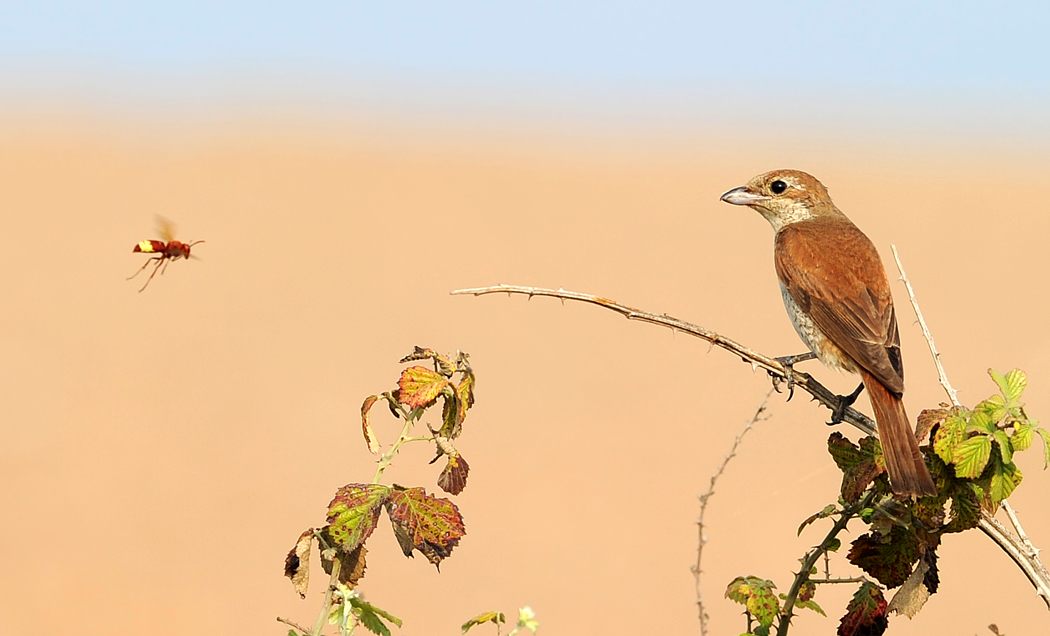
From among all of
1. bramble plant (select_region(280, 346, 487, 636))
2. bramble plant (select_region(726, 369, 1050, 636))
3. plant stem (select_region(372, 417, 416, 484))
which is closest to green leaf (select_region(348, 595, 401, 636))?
bramble plant (select_region(280, 346, 487, 636))

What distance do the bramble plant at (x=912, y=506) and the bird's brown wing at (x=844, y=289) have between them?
156 cm

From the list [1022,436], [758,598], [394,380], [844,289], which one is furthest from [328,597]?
[394,380]

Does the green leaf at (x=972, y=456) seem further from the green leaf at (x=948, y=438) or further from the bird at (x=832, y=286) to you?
the bird at (x=832, y=286)

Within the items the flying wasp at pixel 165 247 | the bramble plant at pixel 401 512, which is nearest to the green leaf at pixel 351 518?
the bramble plant at pixel 401 512

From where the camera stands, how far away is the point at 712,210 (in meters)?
33.8

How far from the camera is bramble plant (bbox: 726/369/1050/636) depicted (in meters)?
2.12

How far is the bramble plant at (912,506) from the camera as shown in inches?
83.5

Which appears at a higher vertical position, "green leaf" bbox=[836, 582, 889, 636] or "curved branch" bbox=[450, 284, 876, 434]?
"curved branch" bbox=[450, 284, 876, 434]

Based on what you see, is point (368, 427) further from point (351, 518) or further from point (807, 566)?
point (807, 566)

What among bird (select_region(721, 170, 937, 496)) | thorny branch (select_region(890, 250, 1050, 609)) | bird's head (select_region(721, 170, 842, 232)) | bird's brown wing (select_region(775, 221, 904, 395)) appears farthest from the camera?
bird's head (select_region(721, 170, 842, 232))

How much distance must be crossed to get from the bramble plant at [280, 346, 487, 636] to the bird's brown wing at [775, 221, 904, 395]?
2.15 m

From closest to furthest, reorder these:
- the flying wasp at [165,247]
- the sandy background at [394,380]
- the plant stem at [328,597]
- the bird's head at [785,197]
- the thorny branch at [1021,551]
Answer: the plant stem at [328,597], the thorny branch at [1021,551], the flying wasp at [165,247], the bird's head at [785,197], the sandy background at [394,380]

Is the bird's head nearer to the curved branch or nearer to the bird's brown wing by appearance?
the bird's brown wing

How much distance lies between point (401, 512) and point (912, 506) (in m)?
1.02
